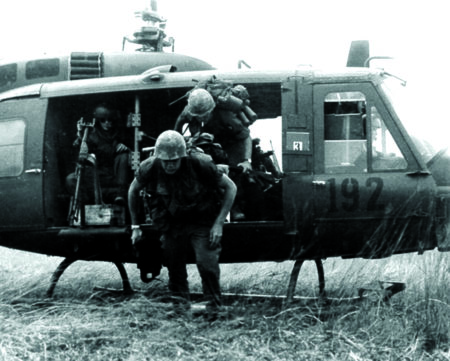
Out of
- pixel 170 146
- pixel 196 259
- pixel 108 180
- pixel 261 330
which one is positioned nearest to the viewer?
pixel 261 330

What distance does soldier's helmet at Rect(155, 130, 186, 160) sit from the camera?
560 cm

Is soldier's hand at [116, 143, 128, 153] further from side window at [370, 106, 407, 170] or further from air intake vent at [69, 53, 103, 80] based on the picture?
side window at [370, 106, 407, 170]

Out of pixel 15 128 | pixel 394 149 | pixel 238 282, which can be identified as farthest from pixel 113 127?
→ pixel 394 149

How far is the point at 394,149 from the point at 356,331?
2117mm

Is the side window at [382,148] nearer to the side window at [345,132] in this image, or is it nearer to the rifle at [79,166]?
the side window at [345,132]

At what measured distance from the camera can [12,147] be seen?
7.09 meters

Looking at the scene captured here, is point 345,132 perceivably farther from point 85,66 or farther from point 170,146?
point 85,66

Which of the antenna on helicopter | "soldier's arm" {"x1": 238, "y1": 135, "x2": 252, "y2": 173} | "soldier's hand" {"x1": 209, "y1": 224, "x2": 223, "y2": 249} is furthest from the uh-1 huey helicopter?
the antenna on helicopter

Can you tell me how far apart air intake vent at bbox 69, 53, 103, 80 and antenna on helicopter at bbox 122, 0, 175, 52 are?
39.9 inches

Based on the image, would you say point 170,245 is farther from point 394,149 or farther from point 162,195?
point 394,149

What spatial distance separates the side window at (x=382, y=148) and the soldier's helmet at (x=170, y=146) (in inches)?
71.8

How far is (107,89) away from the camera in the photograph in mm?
6859

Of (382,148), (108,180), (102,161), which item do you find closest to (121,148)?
(102,161)

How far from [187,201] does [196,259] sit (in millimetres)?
486
